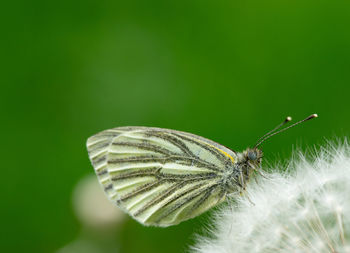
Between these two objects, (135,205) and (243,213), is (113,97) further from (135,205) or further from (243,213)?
(243,213)

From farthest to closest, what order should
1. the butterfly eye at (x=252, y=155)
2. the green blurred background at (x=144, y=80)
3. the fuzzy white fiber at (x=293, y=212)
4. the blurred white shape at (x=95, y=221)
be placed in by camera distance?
the green blurred background at (x=144, y=80) < the blurred white shape at (x=95, y=221) < the butterfly eye at (x=252, y=155) < the fuzzy white fiber at (x=293, y=212)

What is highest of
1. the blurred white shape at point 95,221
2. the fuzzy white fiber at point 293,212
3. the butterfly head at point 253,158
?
the butterfly head at point 253,158

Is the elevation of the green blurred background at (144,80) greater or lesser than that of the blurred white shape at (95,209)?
greater

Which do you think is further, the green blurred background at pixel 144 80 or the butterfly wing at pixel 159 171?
the green blurred background at pixel 144 80

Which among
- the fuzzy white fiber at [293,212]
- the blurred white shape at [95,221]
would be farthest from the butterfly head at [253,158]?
the blurred white shape at [95,221]

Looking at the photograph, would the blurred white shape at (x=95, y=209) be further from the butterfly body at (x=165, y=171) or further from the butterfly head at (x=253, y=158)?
the butterfly head at (x=253, y=158)

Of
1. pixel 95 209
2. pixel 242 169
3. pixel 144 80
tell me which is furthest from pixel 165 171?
pixel 144 80

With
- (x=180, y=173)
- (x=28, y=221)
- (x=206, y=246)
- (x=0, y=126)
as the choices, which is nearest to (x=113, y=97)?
(x=0, y=126)

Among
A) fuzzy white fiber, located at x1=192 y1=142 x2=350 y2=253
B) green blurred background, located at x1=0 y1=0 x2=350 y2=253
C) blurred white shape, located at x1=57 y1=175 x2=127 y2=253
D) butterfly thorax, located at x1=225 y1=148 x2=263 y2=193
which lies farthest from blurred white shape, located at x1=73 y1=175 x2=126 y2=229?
fuzzy white fiber, located at x1=192 y1=142 x2=350 y2=253
